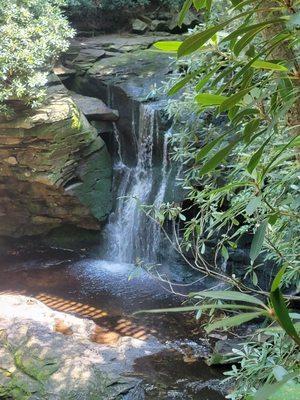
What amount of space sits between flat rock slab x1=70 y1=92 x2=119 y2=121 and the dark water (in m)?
2.39

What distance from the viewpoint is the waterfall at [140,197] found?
723 centimetres

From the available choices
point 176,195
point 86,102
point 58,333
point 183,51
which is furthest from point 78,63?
point 183,51

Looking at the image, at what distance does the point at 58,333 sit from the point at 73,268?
9.48 ft

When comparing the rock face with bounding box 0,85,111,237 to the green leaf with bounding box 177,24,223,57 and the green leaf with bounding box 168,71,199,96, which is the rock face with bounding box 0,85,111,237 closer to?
the green leaf with bounding box 168,71,199,96

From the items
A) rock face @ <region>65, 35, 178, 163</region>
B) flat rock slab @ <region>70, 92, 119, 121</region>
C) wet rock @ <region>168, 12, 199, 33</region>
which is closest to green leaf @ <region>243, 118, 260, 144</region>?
rock face @ <region>65, 35, 178, 163</region>

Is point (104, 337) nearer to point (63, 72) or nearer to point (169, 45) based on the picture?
point (169, 45)

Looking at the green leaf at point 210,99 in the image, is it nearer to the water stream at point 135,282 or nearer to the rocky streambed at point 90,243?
the water stream at point 135,282

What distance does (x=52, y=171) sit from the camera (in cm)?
685

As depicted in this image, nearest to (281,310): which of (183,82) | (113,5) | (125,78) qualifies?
(183,82)

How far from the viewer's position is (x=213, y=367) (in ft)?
14.1

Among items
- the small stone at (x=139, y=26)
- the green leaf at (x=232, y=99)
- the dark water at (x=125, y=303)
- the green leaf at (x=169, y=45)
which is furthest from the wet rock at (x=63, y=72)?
the green leaf at (x=232, y=99)

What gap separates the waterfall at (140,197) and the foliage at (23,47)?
1.78 metres

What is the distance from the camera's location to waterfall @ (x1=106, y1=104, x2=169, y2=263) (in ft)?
23.7

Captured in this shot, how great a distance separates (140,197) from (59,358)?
153 inches
